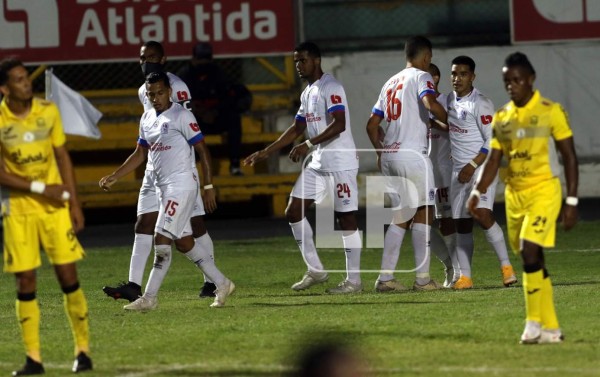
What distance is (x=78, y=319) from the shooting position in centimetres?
856

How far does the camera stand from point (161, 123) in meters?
11.8

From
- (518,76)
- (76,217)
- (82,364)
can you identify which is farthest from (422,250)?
(82,364)

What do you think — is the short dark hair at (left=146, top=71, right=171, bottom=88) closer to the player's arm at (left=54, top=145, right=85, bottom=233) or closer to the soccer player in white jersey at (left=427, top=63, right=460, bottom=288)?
the soccer player in white jersey at (left=427, top=63, right=460, bottom=288)

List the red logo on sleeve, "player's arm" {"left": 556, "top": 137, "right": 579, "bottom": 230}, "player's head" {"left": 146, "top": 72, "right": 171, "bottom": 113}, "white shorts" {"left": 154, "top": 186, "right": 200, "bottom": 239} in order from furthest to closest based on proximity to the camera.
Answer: the red logo on sleeve
"player's head" {"left": 146, "top": 72, "right": 171, "bottom": 113}
"white shorts" {"left": 154, "top": 186, "right": 200, "bottom": 239}
"player's arm" {"left": 556, "top": 137, "right": 579, "bottom": 230}

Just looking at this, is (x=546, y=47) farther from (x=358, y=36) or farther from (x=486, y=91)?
(x=358, y=36)

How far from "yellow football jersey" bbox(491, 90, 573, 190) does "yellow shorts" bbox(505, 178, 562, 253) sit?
0.20 ft

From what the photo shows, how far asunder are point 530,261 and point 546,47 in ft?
48.6

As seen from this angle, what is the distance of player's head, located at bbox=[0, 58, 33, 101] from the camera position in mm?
8492

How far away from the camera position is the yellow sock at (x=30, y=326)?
8508 millimetres

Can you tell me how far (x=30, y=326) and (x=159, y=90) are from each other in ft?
11.8

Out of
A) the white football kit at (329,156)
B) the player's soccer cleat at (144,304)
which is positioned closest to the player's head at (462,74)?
the white football kit at (329,156)

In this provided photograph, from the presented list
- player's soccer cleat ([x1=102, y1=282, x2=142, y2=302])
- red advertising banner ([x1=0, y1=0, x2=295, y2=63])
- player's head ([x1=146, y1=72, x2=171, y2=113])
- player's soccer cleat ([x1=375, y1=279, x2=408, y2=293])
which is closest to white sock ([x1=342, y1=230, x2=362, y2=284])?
player's soccer cleat ([x1=375, y1=279, x2=408, y2=293])

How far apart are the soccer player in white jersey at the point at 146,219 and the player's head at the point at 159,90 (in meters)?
0.54

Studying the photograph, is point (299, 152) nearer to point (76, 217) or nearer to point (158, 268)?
point (158, 268)
